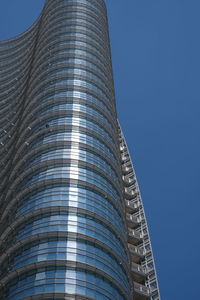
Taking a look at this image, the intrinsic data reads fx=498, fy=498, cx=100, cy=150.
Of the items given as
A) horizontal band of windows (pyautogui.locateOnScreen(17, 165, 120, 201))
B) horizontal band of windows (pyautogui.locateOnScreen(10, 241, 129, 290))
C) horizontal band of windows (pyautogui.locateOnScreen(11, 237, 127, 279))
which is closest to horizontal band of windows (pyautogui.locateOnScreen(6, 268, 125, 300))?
horizontal band of windows (pyautogui.locateOnScreen(10, 241, 129, 290))

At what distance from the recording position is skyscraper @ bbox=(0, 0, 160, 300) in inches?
1922

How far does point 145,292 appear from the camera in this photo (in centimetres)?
6531

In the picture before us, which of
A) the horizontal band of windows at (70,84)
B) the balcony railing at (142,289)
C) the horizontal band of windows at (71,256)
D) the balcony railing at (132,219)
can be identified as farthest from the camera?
the balcony railing at (132,219)

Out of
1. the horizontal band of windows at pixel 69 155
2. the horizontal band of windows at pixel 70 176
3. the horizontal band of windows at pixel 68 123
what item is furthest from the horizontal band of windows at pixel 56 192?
the horizontal band of windows at pixel 68 123

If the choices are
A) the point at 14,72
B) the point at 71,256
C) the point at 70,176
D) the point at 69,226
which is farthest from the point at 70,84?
the point at 14,72

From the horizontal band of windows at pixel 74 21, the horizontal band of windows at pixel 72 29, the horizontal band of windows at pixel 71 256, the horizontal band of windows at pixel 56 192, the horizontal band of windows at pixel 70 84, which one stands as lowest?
the horizontal band of windows at pixel 71 256

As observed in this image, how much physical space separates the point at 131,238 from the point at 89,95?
22025 mm

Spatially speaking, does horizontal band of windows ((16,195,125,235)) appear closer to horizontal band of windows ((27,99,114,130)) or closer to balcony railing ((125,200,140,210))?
horizontal band of windows ((27,99,114,130))

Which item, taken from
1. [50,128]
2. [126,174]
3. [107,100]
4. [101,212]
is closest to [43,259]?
[101,212]

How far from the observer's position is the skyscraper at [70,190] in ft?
160

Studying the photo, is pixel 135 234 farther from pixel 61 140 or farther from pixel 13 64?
pixel 13 64

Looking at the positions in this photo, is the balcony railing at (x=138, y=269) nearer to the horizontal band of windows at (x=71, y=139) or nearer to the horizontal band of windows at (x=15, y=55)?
the horizontal band of windows at (x=71, y=139)

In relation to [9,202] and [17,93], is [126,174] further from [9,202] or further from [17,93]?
[9,202]

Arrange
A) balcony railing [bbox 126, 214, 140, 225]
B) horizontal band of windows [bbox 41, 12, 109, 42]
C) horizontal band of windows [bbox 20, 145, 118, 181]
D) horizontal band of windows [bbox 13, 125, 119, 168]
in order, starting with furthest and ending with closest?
horizontal band of windows [bbox 41, 12, 109, 42]
balcony railing [bbox 126, 214, 140, 225]
horizontal band of windows [bbox 13, 125, 119, 168]
horizontal band of windows [bbox 20, 145, 118, 181]
